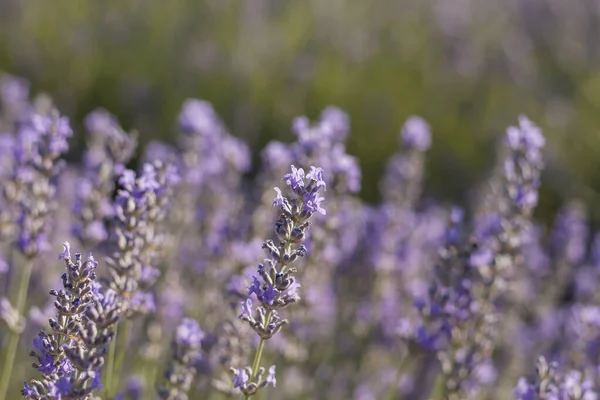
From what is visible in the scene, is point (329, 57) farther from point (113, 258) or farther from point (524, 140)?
point (113, 258)

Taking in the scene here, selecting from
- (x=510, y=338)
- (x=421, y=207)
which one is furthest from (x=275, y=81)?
(x=510, y=338)

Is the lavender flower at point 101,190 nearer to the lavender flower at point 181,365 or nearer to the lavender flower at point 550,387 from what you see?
the lavender flower at point 181,365

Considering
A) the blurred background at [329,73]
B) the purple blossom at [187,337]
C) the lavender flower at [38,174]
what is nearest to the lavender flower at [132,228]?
the purple blossom at [187,337]

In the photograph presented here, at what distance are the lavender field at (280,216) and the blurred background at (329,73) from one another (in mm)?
33

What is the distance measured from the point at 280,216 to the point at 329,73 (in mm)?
7427

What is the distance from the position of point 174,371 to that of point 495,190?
216cm

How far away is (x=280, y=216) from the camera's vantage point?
1.93m

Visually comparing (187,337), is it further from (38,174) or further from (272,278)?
(38,174)

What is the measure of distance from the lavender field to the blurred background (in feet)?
0.11

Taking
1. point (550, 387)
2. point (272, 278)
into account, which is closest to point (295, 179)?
point (272, 278)

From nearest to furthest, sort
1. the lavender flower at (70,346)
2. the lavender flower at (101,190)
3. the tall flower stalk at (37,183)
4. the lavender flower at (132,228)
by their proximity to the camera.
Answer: the lavender flower at (70,346), the lavender flower at (132,228), the tall flower stalk at (37,183), the lavender flower at (101,190)

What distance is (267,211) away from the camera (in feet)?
11.5

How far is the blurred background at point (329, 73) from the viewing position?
315 inches

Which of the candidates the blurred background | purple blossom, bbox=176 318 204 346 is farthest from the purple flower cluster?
the blurred background
